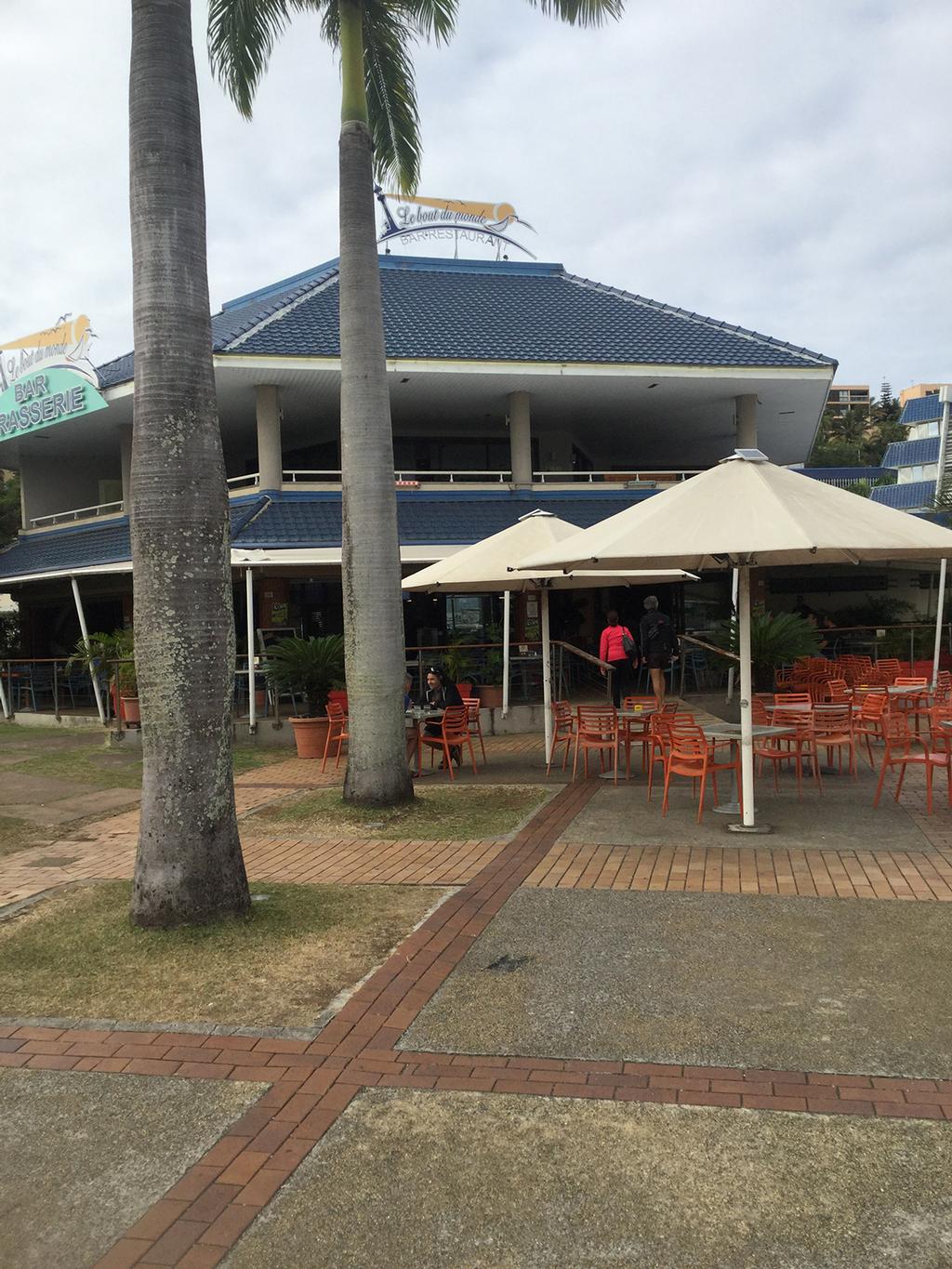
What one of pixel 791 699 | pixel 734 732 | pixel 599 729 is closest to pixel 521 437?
pixel 791 699

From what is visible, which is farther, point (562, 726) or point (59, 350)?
point (59, 350)

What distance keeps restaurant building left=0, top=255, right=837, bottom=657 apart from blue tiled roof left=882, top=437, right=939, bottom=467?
4255cm

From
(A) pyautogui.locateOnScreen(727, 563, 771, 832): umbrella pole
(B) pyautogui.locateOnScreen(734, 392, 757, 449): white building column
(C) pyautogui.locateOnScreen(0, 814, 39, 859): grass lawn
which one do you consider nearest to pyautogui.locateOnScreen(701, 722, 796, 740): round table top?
(A) pyautogui.locateOnScreen(727, 563, 771, 832): umbrella pole

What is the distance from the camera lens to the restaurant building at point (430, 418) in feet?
62.7

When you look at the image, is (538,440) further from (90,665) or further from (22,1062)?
(22,1062)

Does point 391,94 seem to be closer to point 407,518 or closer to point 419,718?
point 419,718

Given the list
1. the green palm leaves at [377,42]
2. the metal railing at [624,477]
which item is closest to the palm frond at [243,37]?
the green palm leaves at [377,42]

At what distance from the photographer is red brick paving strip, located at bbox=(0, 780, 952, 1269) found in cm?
304

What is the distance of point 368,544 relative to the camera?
8.86 meters

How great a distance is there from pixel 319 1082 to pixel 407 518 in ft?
54.0

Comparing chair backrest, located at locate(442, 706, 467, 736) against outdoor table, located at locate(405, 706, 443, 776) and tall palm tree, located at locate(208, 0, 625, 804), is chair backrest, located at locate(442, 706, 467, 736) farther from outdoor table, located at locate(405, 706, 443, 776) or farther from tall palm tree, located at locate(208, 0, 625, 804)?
tall palm tree, located at locate(208, 0, 625, 804)

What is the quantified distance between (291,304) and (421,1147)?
66.0 feet

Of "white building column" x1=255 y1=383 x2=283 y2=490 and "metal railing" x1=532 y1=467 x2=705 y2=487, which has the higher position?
"white building column" x1=255 y1=383 x2=283 y2=490

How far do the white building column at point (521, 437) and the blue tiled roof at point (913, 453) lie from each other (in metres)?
51.0
